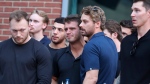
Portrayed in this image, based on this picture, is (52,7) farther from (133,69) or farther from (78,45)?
(133,69)

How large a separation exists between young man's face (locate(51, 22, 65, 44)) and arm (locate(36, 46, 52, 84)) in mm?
851

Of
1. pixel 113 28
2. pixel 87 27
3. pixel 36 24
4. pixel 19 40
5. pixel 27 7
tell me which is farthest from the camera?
pixel 27 7

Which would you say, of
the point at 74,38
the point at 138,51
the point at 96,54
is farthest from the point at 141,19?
the point at 74,38

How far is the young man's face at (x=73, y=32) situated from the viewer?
486 cm

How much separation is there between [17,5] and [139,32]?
3.22 m

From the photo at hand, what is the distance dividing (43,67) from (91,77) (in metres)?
0.62

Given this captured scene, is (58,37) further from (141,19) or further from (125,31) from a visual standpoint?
(141,19)

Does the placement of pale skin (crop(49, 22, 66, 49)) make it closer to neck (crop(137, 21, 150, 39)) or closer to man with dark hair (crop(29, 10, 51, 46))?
man with dark hair (crop(29, 10, 51, 46))

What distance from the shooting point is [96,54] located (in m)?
4.40

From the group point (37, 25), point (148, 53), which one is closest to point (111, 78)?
point (148, 53)

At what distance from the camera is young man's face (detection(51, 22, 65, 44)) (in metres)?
5.59

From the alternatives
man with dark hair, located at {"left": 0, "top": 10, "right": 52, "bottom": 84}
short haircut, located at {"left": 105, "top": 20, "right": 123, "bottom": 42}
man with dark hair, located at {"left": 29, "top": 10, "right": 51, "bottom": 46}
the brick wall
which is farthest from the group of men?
the brick wall

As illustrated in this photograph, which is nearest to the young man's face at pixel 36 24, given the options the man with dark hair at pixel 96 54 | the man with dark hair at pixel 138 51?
the man with dark hair at pixel 96 54

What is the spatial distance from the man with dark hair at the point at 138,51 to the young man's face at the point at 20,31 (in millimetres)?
1259
